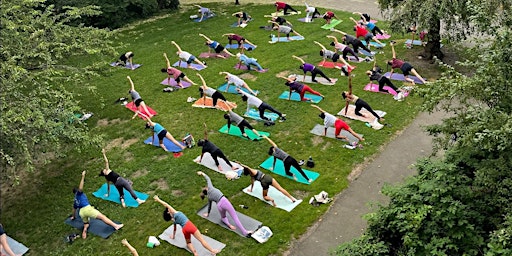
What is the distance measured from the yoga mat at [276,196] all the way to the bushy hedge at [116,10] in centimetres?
1708

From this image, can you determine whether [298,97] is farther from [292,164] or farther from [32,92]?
[32,92]

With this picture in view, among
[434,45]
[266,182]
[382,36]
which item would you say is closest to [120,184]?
[266,182]

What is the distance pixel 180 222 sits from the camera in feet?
35.2


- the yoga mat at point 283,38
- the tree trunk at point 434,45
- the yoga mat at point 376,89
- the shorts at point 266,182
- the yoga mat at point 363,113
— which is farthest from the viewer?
the yoga mat at point 283,38

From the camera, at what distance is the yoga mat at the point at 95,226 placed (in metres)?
11.7

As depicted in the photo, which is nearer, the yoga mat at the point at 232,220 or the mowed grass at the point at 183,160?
the yoga mat at the point at 232,220

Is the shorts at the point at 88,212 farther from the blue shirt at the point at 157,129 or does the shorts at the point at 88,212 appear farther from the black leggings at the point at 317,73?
the black leggings at the point at 317,73

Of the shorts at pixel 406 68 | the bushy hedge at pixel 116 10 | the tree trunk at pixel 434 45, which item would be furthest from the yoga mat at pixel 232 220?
the bushy hedge at pixel 116 10

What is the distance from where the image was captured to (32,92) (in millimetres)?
12883

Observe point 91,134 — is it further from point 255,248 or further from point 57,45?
point 255,248

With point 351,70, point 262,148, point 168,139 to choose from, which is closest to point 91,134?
point 168,139

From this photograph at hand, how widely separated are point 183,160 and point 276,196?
11.4 feet

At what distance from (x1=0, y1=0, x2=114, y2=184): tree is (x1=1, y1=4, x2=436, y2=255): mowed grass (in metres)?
1.28

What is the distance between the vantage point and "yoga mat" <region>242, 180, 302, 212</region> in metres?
12.1
